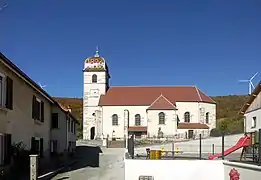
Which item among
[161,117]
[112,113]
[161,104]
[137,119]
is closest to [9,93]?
[161,117]

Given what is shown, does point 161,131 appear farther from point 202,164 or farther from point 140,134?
point 202,164

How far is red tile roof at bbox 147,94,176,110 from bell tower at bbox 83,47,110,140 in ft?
33.9

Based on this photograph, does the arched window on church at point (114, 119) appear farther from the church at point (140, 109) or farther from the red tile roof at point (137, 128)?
the red tile roof at point (137, 128)

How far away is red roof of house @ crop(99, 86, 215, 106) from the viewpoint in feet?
253

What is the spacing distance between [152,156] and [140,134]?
5401 cm

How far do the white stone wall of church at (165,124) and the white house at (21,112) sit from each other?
42937mm

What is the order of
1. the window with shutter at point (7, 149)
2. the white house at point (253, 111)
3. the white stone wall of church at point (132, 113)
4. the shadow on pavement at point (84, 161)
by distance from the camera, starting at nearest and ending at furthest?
the window with shutter at point (7, 149), the shadow on pavement at point (84, 161), the white house at point (253, 111), the white stone wall of church at point (132, 113)

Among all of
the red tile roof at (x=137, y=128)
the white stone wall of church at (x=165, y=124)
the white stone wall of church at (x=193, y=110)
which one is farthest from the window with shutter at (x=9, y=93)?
the white stone wall of church at (x=193, y=110)

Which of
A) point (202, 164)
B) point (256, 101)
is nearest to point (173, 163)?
point (202, 164)

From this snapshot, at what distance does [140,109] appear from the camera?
7681 cm

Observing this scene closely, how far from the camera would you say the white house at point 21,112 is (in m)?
17.8

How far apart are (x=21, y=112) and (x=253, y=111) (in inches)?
862

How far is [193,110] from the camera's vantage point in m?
76.6

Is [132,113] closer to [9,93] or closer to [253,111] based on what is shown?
[253,111]
